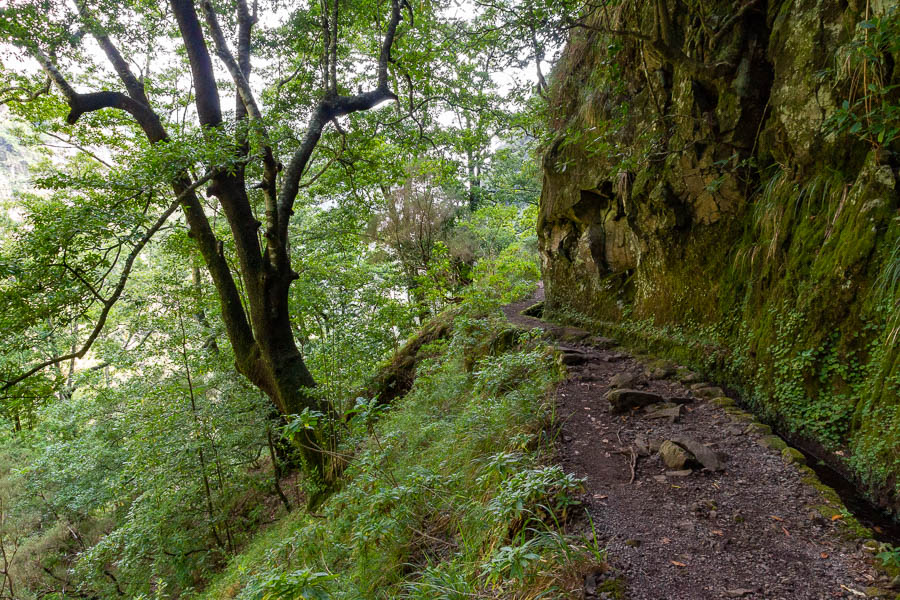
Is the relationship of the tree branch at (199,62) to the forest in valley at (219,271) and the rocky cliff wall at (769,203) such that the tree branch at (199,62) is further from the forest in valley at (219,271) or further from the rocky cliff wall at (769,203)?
the rocky cliff wall at (769,203)

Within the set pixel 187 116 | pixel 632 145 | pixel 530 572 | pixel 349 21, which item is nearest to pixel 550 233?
pixel 632 145

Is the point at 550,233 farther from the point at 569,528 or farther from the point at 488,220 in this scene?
the point at 569,528

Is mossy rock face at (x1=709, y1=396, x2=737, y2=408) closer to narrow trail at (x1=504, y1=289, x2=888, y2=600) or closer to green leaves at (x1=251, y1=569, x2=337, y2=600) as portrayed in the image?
narrow trail at (x1=504, y1=289, x2=888, y2=600)

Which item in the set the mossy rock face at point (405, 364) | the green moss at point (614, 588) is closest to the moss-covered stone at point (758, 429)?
the green moss at point (614, 588)

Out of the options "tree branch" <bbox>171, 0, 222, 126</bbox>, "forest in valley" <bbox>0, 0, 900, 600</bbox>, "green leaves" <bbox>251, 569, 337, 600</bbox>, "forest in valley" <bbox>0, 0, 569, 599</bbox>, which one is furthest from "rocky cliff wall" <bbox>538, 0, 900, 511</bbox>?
"tree branch" <bbox>171, 0, 222, 126</bbox>

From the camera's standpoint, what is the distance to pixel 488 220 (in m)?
13.2

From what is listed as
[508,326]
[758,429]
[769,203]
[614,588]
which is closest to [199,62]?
[508,326]

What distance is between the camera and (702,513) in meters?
2.39

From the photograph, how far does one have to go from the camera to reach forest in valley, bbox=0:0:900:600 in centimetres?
243

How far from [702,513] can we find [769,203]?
10.6 feet

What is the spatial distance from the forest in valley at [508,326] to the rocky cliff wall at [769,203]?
1.1 inches

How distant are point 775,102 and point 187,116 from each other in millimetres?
11773

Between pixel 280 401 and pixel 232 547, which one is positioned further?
pixel 232 547

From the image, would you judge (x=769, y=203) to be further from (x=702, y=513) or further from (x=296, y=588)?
(x=296, y=588)
